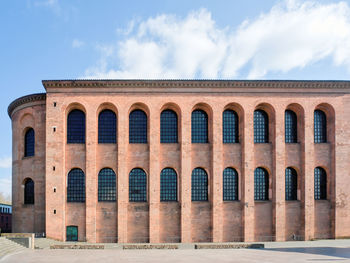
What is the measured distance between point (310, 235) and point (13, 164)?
93.9 feet

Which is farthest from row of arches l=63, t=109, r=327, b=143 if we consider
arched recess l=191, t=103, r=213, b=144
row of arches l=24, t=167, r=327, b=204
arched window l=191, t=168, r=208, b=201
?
arched window l=191, t=168, r=208, b=201

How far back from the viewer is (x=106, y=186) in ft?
78.4

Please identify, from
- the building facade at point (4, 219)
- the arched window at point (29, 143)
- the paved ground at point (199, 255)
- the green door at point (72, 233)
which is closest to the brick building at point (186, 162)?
the green door at point (72, 233)

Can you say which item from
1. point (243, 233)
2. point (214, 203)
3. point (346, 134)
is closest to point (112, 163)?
point (214, 203)

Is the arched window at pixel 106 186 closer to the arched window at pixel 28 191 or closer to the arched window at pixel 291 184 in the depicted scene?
the arched window at pixel 28 191

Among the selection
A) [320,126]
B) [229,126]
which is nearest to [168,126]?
[229,126]

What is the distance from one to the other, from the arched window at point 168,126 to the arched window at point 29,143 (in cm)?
1242

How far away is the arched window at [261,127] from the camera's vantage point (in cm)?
2553

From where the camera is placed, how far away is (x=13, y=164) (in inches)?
1056

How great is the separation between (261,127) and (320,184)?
7.60m

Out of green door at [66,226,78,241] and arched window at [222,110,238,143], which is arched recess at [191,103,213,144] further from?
green door at [66,226,78,241]

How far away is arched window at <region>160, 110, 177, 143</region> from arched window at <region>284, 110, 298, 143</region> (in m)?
10.5

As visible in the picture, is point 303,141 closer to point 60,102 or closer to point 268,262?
point 268,262

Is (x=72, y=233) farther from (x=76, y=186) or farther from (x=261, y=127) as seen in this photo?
(x=261, y=127)
